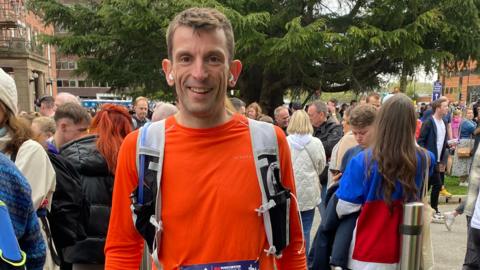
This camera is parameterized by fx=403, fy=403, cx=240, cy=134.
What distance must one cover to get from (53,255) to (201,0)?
12.6 m

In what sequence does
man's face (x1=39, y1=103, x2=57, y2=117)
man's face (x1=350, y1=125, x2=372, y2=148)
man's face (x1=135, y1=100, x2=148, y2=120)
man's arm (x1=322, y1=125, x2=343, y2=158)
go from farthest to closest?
man's face (x1=135, y1=100, x2=148, y2=120), man's face (x1=39, y1=103, x2=57, y2=117), man's arm (x1=322, y1=125, x2=343, y2=158), man's face (x1=350, y1=125, x2=372, y2=148)

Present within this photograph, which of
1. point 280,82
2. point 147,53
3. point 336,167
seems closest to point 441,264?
point 336,167

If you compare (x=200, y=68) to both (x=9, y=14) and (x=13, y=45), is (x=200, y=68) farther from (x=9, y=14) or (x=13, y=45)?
(x=9, y=14)

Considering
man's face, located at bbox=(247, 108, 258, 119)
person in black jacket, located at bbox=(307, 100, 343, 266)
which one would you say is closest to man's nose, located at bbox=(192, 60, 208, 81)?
person in black jacket, located at bbox=(307, 100, 343, 266)

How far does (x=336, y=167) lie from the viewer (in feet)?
15.9

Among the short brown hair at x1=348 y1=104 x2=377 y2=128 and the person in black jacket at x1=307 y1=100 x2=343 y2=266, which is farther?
the person in black jacket at x1=307 y1=100 x2=343 y2=266

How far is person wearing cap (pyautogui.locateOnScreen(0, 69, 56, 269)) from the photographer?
81.7 inches

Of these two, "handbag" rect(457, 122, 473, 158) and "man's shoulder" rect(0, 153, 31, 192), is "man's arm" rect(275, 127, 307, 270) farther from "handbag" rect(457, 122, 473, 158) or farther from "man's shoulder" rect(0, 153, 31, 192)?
"handbag" rect(457, 122, 473, 158)

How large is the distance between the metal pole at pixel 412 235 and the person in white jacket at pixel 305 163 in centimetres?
313

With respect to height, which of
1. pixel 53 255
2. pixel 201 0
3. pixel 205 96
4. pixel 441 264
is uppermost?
pixel 201 0

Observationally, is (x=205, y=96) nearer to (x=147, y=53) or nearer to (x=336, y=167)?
(x=336, y=167)

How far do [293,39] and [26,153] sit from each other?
38.0 feet

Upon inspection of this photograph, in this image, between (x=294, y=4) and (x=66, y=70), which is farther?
(x=66, y=70)

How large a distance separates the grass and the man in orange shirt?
887 centimetres
